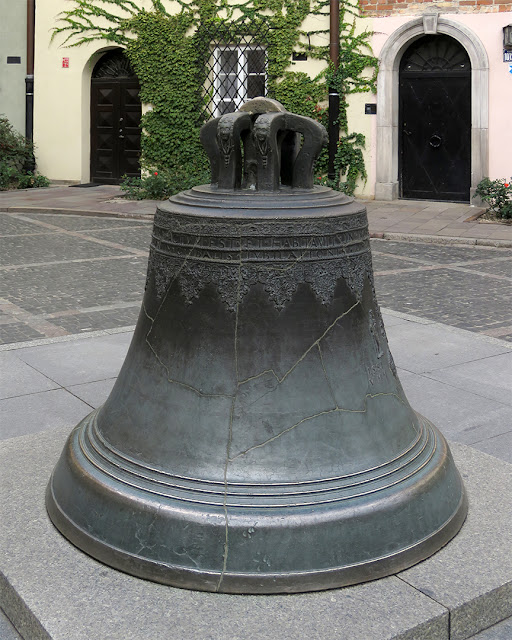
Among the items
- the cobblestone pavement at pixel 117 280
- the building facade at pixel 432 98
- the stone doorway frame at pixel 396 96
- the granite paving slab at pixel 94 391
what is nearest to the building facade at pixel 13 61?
the building facade at pixel 432 98

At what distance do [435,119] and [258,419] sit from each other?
1430 centimetres

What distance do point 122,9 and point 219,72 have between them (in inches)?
102

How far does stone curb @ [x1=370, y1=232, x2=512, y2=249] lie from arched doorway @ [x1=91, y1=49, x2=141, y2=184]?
797 cm

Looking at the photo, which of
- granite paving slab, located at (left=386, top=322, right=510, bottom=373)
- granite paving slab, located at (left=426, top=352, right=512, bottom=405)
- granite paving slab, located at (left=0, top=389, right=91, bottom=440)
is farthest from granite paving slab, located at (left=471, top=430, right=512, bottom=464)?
granite paving slab, located at (left=0, top=389, right=91, bottom=440)

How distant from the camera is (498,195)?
48.6ft

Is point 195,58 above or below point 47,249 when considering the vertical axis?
above

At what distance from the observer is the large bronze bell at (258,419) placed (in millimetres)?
3137

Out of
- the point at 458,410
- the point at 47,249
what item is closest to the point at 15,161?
the point at 47,249

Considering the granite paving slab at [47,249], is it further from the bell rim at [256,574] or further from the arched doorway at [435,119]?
the bell rim at [256,574]

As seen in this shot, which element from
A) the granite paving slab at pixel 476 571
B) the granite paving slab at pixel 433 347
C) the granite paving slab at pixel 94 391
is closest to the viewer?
the granite paving slab at pixel 476 571

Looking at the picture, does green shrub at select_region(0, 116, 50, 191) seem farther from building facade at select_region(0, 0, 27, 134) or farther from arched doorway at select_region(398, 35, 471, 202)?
arched doorway at select_region(398, 35, 471, 202)

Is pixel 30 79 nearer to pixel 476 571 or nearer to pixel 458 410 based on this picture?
pixel 458 410

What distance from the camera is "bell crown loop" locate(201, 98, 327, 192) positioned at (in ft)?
11.3

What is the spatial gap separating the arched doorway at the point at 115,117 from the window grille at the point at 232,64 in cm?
197
